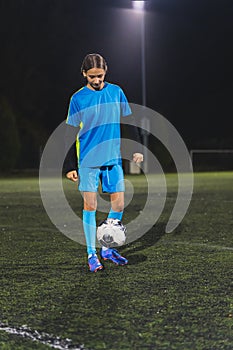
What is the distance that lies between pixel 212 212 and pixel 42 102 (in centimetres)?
4020

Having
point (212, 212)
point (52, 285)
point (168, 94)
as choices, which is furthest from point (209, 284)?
point (168, 94)

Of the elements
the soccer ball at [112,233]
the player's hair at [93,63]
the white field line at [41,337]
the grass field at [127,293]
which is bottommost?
the grass field at [127,293]

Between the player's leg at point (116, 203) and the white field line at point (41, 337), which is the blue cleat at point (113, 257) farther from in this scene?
the white field line at point (41, 337)

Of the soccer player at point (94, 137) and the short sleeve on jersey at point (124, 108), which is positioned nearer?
the soccer player at point (94, 137)

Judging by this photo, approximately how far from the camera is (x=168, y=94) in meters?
55.4

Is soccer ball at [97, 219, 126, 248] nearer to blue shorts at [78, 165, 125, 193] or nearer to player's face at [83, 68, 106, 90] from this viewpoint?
blue shorts at [78, 165, 125, 193]

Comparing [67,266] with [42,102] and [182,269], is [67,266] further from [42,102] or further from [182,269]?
[42,102]

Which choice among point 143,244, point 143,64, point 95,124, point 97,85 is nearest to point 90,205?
point 95,124

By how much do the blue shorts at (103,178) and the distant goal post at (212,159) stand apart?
36.0 m

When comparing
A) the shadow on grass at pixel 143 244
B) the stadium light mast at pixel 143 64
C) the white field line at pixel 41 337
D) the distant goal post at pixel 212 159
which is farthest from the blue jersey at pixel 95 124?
the distant goal post at pixel 212 159

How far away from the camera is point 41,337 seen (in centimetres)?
394

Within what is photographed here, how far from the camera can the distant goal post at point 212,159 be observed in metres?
42.2

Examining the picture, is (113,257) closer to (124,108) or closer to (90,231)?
(90,231)

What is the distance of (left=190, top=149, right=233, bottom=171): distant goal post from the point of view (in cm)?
4225
